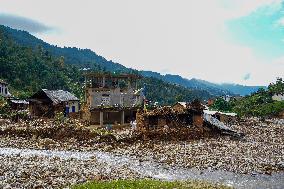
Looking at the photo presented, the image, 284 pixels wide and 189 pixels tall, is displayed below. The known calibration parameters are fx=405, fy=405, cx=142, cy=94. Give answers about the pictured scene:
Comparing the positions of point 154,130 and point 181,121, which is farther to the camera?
point 181,121

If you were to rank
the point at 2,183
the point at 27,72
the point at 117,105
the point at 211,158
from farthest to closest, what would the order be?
the point at 27,72 → the point at 117,105 → the point at 211,158 → the point at 2,183

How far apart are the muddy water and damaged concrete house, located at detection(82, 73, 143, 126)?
28.3m

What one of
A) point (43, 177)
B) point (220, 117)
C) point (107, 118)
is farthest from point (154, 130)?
point (220, 117)

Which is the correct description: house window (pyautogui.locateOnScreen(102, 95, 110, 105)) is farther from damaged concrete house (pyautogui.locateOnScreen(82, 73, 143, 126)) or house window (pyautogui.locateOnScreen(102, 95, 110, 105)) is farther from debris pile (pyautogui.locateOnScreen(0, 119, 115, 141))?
debris pile (pyautogui.locateOnScreen(0, 119, 115, 141))

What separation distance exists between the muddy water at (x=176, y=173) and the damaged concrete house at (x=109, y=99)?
28.3 meters

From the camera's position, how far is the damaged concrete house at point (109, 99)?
70.8m

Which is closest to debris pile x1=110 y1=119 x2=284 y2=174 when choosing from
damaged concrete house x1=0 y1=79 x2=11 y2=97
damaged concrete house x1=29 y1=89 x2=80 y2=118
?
damaged concrete house x1=29 y1=89 x2=80 y2=118

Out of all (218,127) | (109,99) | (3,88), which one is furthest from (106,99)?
(3,88)

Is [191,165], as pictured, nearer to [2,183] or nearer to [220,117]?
[2,183]

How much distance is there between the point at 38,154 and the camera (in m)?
41.6

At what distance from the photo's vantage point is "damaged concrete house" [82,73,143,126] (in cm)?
7075

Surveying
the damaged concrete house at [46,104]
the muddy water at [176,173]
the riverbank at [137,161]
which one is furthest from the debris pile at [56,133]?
the damaged concrete house at [46,104]

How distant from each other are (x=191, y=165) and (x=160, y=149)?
8913 millimetres

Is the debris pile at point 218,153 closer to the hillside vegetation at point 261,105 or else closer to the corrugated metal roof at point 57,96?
the corrugated metal roof at point 57,96
